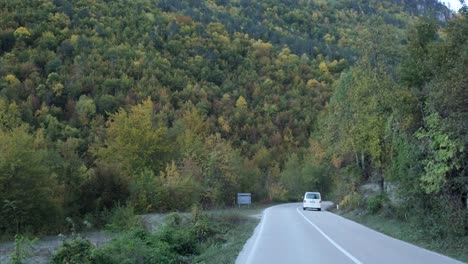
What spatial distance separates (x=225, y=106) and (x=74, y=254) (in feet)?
295

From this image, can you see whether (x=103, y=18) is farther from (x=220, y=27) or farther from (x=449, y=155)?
(x=449, y=155)

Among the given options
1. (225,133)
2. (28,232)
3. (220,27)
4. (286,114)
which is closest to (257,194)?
(225,133)

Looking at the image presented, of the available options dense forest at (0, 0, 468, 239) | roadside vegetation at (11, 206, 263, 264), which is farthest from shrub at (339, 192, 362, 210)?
roadside vegetation at (11, 206, 263, 264)

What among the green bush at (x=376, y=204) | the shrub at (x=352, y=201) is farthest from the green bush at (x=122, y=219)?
the shrub at (x=352, y=201)

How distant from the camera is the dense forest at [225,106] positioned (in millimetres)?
20547

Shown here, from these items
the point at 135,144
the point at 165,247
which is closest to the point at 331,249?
the point at 165,247

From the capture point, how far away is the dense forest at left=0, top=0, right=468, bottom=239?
20547 mm

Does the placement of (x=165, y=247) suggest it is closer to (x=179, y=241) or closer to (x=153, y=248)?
(x=153, y=248)

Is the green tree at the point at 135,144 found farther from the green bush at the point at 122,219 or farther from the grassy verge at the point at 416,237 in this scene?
the grassy verge at the point at 416,237

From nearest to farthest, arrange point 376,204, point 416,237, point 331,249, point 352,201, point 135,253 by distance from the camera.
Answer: point 135,253, point 331,249, point 416,237, point 376,204, point 352,201

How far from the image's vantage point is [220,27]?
138625 mm

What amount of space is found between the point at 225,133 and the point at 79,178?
213 feet

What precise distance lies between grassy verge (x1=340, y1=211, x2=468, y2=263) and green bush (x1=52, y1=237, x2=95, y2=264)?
34.1 ft

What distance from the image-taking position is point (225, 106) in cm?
10362
